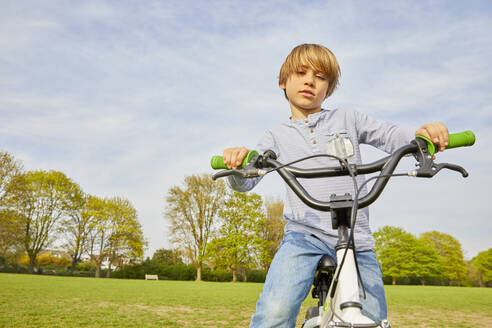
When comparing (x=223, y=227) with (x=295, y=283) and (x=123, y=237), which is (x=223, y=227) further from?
(x=295, y=283)

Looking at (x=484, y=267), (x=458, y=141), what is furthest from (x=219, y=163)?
(x=484, y=267)

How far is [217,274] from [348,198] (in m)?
50.3

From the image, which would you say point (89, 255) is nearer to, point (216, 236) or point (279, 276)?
point (216, 236)

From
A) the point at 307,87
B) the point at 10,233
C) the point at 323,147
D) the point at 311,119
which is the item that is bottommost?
the point at 323,147

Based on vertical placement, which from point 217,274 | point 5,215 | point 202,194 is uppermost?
point 202,194

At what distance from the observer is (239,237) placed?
156ft

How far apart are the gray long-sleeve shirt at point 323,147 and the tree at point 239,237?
44315 mm

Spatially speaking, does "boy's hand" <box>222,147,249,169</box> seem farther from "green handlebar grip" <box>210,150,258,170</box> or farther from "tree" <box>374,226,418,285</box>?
"tree" <box>374,226,418,285</box>

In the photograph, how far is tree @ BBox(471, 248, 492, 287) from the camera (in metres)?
72.7

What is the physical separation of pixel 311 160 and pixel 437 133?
3.29ft

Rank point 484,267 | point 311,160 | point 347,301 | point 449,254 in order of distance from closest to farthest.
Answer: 1. point 347,301
2. point 311,160
3. point 449,254
4. point 484,267

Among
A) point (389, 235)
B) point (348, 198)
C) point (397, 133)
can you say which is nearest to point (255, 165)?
point (348, 198)

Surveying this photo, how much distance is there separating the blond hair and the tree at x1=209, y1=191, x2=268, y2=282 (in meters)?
44.3

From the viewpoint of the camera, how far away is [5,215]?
38594 millimetres
